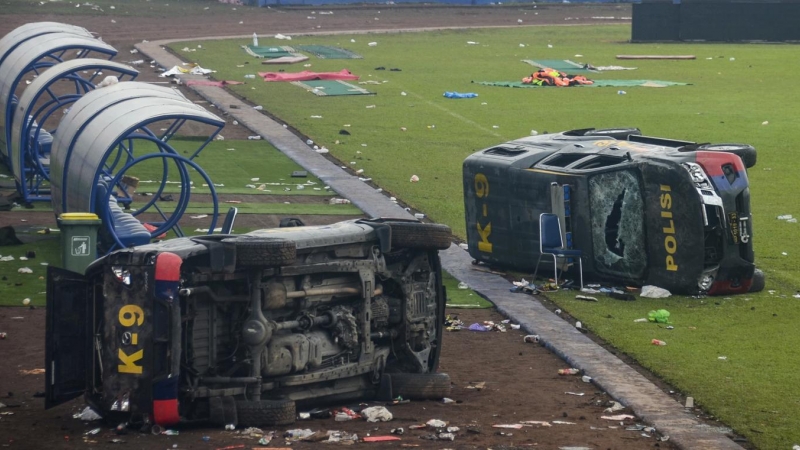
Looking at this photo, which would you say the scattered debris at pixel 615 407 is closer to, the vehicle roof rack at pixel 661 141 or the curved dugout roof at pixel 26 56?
the vehicle roof rack at pixel 661 141

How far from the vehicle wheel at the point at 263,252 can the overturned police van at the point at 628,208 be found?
5662 mm

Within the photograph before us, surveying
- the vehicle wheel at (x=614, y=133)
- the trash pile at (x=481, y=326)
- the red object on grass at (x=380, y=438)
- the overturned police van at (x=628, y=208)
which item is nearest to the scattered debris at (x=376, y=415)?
the red object on grass at (x=380, y=438)

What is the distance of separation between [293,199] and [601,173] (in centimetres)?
726

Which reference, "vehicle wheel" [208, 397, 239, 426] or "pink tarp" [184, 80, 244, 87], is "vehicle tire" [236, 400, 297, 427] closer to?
"vehicle wheel" [208, 397, 239, 426]

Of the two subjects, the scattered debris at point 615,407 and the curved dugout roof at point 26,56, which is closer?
the scattered debris at point 615,407

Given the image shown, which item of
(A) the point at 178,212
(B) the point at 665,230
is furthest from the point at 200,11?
(B) the point at 665,230

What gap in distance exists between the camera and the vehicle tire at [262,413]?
381 inches

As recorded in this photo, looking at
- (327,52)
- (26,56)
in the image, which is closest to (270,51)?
(327,52)

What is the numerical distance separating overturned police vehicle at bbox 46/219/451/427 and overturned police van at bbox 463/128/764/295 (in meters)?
4.22

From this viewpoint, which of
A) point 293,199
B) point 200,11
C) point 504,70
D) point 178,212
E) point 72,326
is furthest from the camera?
point 200,11

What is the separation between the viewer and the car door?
9727 mm

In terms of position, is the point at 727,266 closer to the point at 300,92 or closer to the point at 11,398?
the point at 11,398

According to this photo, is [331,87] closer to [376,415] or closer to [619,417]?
[619,417]

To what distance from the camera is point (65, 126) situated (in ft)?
57.3
